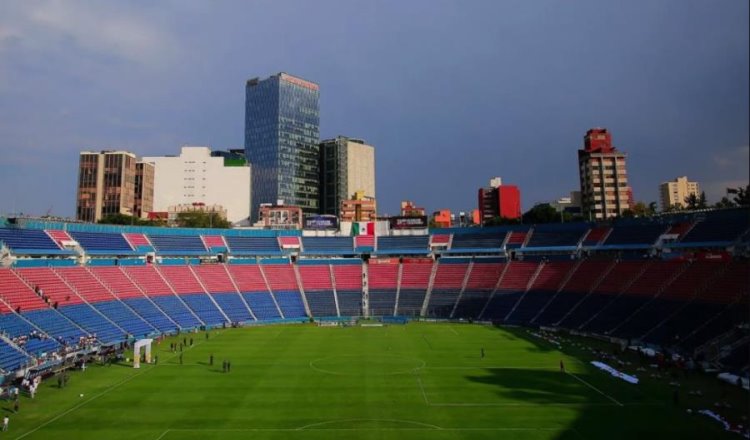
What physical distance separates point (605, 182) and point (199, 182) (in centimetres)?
13995

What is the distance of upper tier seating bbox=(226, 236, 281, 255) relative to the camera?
93.7m

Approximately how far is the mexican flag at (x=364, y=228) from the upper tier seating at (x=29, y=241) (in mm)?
54483

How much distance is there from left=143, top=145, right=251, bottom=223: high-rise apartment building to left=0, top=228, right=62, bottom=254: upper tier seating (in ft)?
387

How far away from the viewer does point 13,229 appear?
64.5 m

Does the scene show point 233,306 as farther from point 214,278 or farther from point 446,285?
point 446,285

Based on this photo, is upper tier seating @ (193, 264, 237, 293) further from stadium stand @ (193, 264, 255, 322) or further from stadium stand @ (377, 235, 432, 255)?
stadium stand @ (377, 235, 432, 255)

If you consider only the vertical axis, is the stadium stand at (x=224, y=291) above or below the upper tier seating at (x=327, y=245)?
below

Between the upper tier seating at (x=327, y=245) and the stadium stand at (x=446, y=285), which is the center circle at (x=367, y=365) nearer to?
the stadium stand at (x=446, y=285)

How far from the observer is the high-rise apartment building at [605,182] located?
477ft

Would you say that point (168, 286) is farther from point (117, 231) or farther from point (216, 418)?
point (216, 418)

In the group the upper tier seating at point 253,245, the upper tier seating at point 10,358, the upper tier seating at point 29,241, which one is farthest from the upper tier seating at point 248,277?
the upper tier seating at point 10,358

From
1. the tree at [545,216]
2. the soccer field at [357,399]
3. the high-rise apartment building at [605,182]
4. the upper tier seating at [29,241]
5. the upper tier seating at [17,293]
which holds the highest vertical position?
the high-rise apartment building at [605,182]

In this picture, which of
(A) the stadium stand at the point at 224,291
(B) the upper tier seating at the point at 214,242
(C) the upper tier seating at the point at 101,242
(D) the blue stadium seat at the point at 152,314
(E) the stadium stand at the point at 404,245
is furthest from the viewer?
(E) the stadium stand at the point at 404,245

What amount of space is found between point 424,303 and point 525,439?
190 ft
